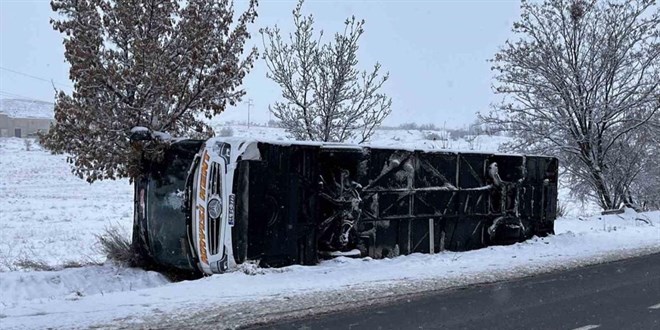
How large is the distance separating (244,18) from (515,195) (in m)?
6.45

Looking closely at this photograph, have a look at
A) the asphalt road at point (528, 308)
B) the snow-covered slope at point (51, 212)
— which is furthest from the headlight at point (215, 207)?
the snow-covered slope at point (51, 212)

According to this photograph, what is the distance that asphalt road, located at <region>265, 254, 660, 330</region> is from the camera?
698cm

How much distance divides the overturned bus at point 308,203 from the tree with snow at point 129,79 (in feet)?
2.62

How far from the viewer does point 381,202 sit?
10.9m

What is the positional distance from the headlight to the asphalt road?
7.67 ft

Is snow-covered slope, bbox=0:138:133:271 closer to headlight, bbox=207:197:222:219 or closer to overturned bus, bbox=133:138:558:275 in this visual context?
overturned bus, bbox=133:138:558:275

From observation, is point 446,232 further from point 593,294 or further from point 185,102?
point 185,102

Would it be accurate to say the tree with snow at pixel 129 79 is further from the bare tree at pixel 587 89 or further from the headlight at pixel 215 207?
the bare tree at pixel 587 89

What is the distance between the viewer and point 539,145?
23.1m

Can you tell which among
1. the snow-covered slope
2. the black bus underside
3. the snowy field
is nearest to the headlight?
the black bus underside

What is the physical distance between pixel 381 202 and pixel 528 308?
11.7 ft

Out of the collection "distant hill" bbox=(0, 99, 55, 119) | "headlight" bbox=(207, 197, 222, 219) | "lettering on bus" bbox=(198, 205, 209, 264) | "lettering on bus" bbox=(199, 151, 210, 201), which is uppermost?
"distant hill" bbox=(0, 99, 55, 119)

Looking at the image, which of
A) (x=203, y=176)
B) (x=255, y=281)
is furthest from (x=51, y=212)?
(x=255, y=281)

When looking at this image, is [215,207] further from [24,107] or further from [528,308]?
[24,107]
